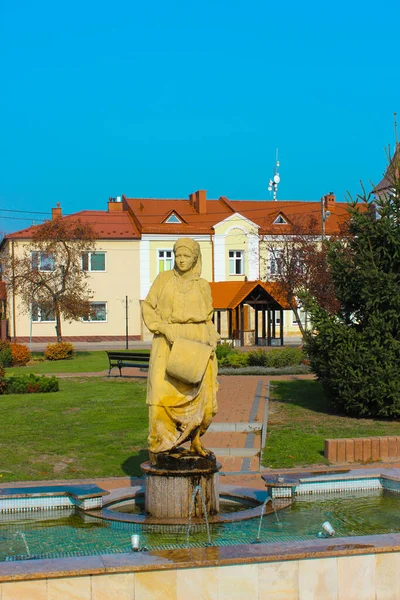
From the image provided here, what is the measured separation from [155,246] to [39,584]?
45646mm

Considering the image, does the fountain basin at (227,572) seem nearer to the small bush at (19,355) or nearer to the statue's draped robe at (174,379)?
the statue's draped robe at (174,379)

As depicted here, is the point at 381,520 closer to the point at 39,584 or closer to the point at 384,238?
the point at 39,584

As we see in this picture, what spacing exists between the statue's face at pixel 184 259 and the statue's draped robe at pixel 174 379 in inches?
5.1

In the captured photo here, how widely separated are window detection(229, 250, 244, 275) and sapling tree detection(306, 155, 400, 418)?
115 ft

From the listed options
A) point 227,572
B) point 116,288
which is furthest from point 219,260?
point 227,572

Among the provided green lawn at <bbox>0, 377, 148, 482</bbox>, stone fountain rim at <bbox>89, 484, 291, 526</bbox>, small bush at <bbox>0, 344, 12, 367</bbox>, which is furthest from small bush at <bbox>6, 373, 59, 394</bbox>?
stone fountain rim at <bbox>89, 484, 291, 526</bbox>

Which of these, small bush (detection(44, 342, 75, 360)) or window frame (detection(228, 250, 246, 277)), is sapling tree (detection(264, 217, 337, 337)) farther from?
small bush (detection(44, 342, 75, 360))

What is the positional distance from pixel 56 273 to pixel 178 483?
106 ft

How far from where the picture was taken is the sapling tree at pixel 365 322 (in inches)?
604

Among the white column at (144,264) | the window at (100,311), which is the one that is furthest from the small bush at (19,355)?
the white column at (144,264)

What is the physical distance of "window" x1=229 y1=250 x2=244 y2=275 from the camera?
171 ft

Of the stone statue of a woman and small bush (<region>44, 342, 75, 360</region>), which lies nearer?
the stone statue of a woman

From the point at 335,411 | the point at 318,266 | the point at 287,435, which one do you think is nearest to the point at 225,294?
the point at 318,266

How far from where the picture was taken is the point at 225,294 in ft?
137
